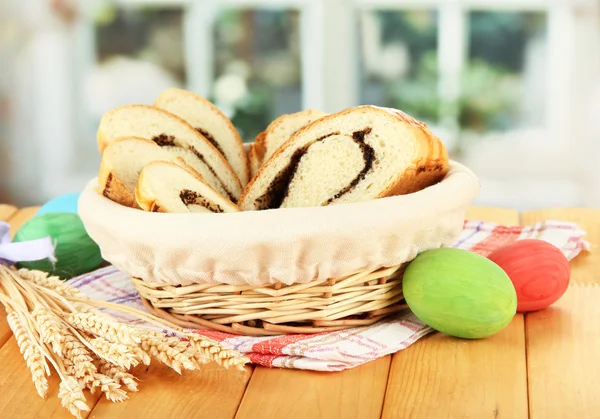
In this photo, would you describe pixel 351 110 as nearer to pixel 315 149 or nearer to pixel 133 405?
pixel 315 149

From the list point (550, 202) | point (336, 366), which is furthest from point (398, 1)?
point (336, 366)

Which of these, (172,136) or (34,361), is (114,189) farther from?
(34,361)

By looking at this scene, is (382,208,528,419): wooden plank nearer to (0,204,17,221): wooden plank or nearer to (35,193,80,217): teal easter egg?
(35,193,80,217): teal easter egg

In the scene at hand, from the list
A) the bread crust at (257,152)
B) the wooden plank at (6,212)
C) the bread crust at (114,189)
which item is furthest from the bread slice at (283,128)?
the wooden plank at (6,212)

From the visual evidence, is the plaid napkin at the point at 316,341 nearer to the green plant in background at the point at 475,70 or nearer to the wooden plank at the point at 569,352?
the wooden plank at the point at 569,352

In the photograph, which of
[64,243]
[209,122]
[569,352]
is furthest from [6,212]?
[569,352]

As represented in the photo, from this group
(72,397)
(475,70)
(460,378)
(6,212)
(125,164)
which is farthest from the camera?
(475,70)

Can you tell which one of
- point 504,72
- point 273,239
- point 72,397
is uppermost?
point 273,239
